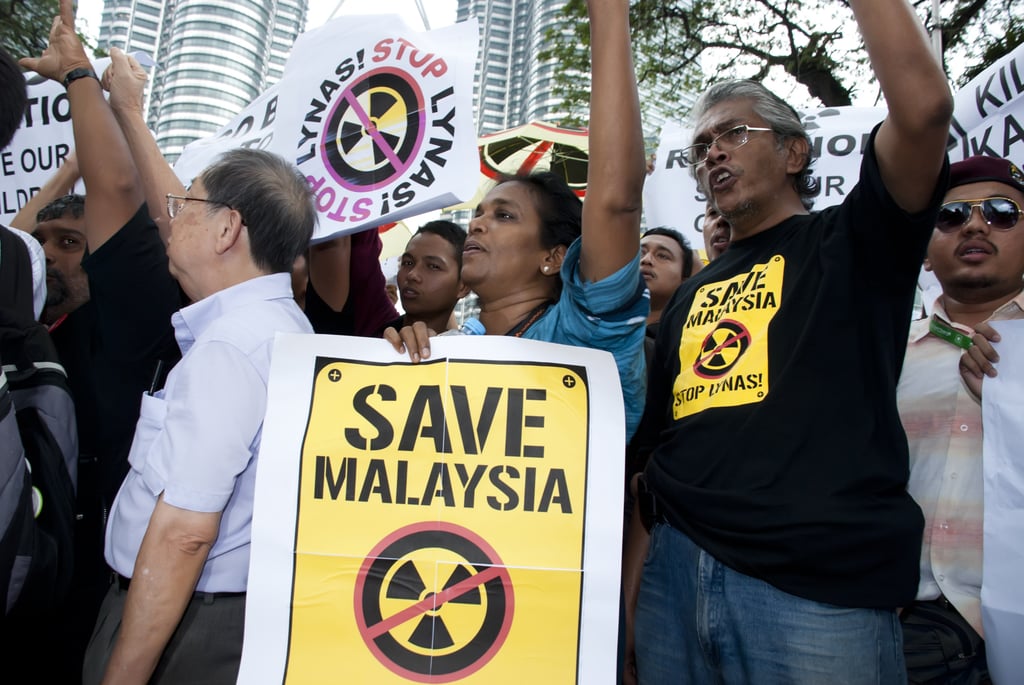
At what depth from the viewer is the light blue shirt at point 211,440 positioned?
1656 millimetres

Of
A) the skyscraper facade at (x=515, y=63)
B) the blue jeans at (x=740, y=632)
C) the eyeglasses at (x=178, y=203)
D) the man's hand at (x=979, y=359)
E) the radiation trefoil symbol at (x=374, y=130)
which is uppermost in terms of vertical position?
the skyscraper facade at (x=515, y=63)

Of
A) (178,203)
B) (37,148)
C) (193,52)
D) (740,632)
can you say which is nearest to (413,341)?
(178,203)

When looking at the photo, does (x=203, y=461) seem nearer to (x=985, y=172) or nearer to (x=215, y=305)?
(x=215, y=305)

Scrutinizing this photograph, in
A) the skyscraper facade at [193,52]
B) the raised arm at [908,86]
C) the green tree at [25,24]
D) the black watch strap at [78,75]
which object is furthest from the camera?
the skyscraper facade at [193,52]

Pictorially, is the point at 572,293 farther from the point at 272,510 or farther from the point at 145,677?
the point at 145,677

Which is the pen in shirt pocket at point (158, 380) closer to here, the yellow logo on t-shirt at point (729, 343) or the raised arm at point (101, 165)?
the raised arm at point (101, 165)

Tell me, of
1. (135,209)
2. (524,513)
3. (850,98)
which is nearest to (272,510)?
(524,513)

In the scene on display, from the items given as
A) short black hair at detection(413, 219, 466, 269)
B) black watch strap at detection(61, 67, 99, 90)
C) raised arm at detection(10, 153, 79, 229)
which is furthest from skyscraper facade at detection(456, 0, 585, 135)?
black watch strap at detection(61, 67, 99, 90)

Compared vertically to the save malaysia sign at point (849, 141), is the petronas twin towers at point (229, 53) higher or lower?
higher

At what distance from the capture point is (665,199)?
4.82 m

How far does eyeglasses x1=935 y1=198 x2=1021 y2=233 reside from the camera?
2.31m

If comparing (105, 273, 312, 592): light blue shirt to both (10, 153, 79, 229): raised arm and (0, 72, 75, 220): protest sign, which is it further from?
(0, 72, 75, 220): protest sign

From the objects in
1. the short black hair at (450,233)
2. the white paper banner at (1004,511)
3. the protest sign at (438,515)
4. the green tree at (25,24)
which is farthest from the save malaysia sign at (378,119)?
the green tree at (25,24)

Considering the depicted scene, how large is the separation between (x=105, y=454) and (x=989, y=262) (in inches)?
102
